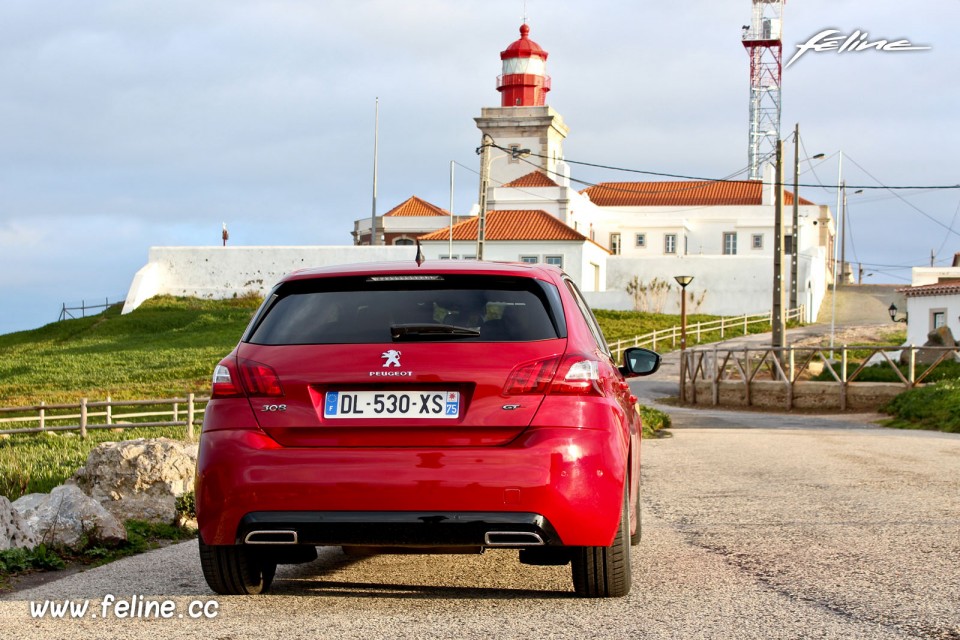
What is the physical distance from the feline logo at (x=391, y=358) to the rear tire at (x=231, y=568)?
1.20 meters

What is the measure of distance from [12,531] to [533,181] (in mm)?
70493

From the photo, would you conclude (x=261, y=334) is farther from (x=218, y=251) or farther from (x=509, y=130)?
(x=509, y=130)

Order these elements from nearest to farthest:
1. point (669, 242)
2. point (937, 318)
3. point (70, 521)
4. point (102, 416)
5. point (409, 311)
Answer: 1. point (409, 311)
2. point (70, 521)
3. point (102, 416)
4. point (937, 318)
5. point (669, 242)

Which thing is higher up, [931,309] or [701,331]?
[931,309]

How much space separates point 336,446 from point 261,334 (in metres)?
0.71

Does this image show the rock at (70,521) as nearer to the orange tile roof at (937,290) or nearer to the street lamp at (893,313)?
the orange tile roof at (937,290)

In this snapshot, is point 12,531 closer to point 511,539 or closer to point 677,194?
point 511,539

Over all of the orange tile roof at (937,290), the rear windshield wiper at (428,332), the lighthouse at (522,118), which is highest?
the lighthouse at (522,118)

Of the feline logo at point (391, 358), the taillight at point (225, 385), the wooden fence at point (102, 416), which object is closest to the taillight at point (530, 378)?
the feline logo at point (391, 358)

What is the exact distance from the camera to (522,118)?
81375mm

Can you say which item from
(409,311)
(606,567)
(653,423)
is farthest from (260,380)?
(653,423)

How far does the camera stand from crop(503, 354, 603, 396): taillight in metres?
5.42

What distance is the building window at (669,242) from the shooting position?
262 feet

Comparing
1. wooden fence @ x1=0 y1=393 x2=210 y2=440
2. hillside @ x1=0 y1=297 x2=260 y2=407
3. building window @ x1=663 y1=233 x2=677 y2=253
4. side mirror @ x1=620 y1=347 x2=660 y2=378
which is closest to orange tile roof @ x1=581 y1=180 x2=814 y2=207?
building window @ x1=663 y1=233 x2=677 y2=253
